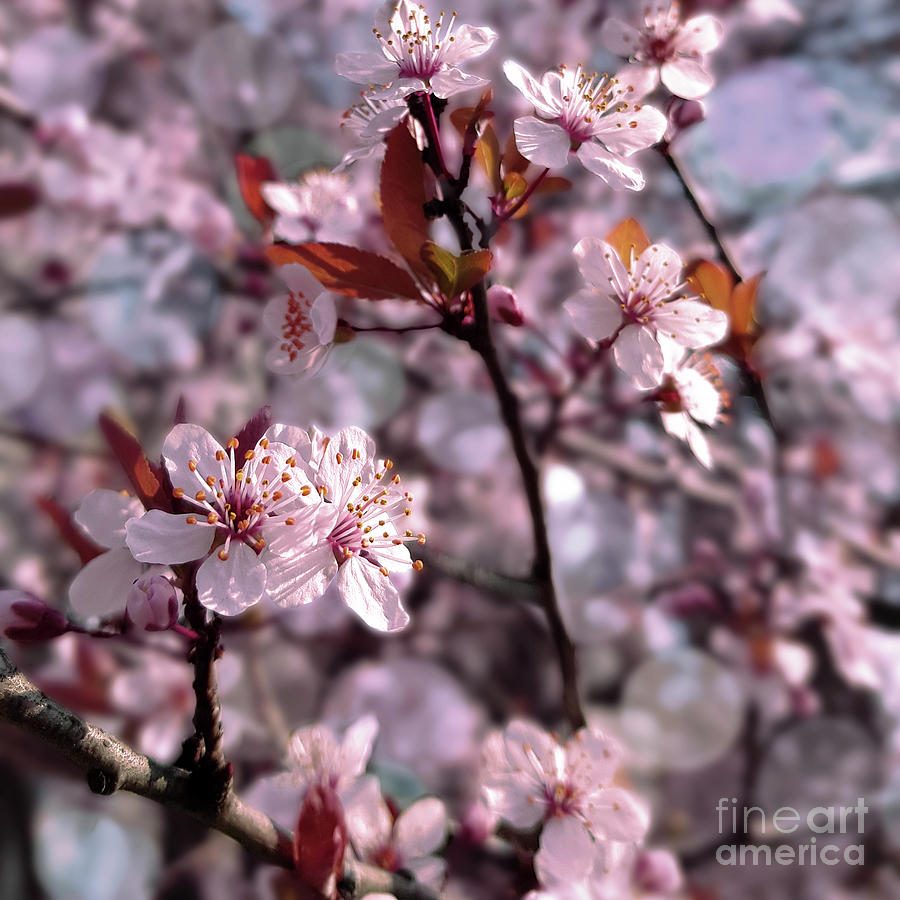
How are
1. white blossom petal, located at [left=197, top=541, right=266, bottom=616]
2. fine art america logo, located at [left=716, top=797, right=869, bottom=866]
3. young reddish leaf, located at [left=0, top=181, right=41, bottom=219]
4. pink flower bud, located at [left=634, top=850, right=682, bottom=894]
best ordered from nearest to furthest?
white blossom petal, located at [left=197, top=541, right=266, bottom=616] < pink flower bud, located at [left=634, top=850, right=682, bottom=894] < fine art america logo, located at [left=716, top=797, right=869, bottom=866] < young reddish leaf, located at [left=0, top=181, right=41, bottom=219]

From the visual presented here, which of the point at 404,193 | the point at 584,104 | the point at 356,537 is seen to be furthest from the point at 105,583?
the point at 584,104

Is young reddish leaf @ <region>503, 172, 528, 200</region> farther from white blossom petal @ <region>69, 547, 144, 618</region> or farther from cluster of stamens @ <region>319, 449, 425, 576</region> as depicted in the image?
white blossom petal @ <region>69, 547, 144, 618</region>

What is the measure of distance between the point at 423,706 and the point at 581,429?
55 centimetres

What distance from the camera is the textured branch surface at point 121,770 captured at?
27 cm

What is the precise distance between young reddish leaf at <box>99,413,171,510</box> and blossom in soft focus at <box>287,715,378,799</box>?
26 cm

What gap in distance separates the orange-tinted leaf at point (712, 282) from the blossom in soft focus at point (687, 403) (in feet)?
0.15

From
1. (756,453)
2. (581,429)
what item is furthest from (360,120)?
(756,453)

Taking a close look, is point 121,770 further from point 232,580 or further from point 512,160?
point 512,160

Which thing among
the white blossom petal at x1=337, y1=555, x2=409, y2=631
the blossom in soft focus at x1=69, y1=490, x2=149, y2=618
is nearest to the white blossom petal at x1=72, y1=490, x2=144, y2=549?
the blossom in soft focus at x1=69, y1=490, x2=149, y2=618

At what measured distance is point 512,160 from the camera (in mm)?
363

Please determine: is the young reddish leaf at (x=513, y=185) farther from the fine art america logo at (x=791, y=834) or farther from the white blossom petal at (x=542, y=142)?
the fine art america logo at (x=791, y=834)

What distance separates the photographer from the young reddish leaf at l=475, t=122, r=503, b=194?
1.18ft

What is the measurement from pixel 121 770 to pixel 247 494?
12cm

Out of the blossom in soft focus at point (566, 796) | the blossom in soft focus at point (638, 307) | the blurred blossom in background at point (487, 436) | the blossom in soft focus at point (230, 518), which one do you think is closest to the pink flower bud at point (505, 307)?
the blossom in soft focus at point (638, 307)
